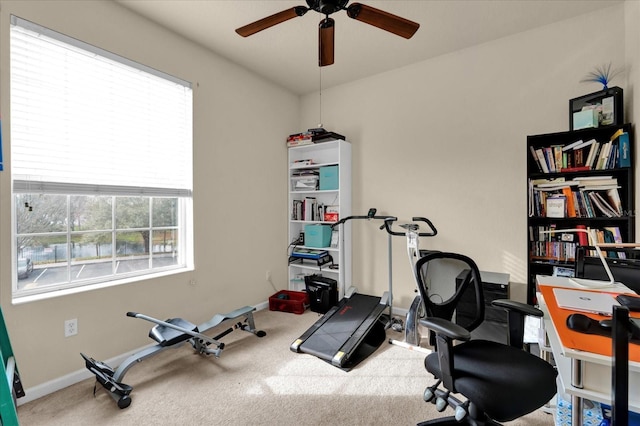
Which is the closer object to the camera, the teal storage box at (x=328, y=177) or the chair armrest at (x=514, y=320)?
the chair armrest at (x=514, y=320)

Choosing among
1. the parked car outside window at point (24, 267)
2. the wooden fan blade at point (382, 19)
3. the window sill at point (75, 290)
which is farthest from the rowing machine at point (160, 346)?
the wooden fan blade at point (382, 19)

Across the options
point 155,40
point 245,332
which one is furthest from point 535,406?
point 155,40

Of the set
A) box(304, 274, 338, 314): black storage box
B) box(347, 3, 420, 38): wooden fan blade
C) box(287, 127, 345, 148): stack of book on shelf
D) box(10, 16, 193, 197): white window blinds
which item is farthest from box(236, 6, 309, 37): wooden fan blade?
box(304, 274, 338, 314): black storage box

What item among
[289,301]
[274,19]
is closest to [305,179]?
[289,301]

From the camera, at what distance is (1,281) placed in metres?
1.83

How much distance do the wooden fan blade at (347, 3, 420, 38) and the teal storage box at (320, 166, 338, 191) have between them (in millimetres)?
1944

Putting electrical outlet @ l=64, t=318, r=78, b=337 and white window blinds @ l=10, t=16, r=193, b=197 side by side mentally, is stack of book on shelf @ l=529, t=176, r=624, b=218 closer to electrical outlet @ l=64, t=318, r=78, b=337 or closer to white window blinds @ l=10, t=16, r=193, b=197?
white window blinds @ l=10, t=16, r=193, b=197

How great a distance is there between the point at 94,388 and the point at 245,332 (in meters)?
1.21

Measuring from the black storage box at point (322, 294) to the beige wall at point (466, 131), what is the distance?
403mm

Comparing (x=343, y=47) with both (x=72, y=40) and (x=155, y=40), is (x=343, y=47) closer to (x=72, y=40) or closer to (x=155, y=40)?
(x=155, y=40)

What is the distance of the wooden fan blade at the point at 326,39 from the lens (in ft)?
5.70

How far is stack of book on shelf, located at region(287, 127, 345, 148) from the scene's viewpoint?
139 inches

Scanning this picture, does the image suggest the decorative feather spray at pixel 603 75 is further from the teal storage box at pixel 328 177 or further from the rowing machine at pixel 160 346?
the rowing machine at pixel 160 346

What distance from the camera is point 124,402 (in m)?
1.81
